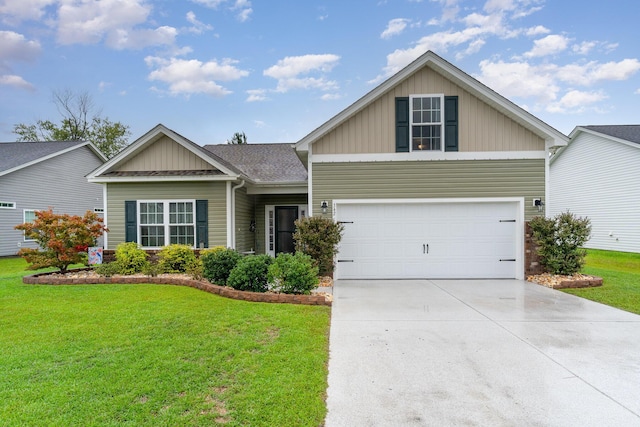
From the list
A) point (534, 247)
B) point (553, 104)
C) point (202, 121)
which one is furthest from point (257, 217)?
point (553, 104)

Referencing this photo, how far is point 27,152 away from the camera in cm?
1702

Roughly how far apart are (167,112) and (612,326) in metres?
24.3

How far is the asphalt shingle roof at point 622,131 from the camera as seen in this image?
590 inches

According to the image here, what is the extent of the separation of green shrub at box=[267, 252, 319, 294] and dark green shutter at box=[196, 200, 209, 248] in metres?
4.31

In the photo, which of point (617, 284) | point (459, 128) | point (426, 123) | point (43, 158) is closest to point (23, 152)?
point (43, 158)

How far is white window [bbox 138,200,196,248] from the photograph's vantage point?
10430 mm

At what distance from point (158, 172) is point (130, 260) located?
287 cm

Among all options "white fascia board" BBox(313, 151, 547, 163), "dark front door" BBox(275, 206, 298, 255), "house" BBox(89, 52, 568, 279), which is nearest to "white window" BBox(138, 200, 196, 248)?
"dark front door" BBox(275, 206, 298, 255)

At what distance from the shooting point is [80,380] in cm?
336

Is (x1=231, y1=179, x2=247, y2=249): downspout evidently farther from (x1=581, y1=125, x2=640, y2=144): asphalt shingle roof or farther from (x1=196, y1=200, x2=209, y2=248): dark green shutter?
(x1=581, y1=125, x2=640, y2=144): asphalt shingle roof

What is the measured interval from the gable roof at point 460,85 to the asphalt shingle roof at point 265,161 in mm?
2682

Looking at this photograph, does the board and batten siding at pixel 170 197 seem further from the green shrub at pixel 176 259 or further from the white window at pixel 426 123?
the white window at pixel 426 123

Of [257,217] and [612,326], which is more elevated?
[257,217]

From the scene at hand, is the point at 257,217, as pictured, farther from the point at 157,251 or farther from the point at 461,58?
the point at 461,58
